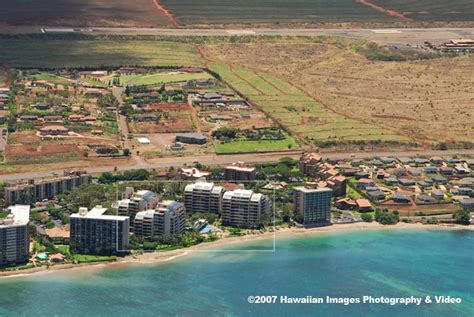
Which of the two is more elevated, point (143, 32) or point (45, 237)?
point (143, 32)

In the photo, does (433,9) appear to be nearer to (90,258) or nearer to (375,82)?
(375,82)

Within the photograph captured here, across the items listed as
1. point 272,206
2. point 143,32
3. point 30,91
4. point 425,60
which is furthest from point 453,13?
point 272,206

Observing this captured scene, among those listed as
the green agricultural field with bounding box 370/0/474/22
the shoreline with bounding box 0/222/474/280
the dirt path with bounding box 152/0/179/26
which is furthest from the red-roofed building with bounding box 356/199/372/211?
the green agricultural field with bounding box 370/0/474/22

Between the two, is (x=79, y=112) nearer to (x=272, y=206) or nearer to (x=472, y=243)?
(x=272, y=206)

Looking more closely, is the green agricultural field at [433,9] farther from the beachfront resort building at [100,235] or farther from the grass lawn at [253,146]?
the beachfront resort building at [100,235]

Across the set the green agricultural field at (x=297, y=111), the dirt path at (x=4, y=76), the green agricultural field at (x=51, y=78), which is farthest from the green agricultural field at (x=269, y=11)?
→ the dirt path at (x=4, y=76)

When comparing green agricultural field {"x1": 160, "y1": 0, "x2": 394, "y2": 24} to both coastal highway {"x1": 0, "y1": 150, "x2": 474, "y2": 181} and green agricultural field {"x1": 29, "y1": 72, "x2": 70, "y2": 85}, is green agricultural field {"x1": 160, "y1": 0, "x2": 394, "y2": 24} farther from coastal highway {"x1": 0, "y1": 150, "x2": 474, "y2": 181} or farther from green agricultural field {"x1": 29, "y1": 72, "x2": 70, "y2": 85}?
coastal highway {"x1": 0, "y1": 150, "x2": 474, "y2": 181}
